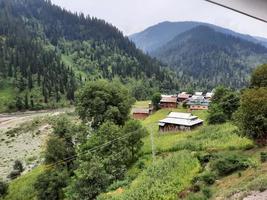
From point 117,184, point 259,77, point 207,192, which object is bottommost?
point 117,184

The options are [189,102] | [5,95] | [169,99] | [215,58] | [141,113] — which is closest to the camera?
[141,113]

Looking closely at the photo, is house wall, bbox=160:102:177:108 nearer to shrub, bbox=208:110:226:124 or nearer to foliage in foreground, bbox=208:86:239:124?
foliage in foreground, bbox=208:86:239:124

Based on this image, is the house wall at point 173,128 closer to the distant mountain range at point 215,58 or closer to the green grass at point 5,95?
the green grass at point 5,95

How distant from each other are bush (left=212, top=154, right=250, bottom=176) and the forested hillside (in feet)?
132

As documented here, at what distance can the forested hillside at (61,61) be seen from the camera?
176 ft

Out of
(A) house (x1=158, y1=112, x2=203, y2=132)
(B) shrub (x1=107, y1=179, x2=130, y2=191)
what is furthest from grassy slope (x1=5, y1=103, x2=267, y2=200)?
(A) house (x1=158, y1=112, x2=203, y2=132)

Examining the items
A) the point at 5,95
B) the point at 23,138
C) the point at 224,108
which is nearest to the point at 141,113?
the point at 23,138

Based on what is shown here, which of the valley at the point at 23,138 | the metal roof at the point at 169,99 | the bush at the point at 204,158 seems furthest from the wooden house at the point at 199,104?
the bush at the point at 204,158

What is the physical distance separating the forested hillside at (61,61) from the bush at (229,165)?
132 feet

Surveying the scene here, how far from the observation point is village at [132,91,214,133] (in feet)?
75.8

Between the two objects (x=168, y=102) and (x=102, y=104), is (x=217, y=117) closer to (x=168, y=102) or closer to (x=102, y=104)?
(x=102, y=104)

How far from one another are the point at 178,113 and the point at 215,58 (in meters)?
116

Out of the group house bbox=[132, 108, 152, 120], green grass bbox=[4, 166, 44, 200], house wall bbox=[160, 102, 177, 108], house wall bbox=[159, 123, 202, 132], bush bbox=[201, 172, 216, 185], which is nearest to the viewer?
bush bbox=[201, 172, 216, 185]

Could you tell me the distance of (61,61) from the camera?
72.1 meters
